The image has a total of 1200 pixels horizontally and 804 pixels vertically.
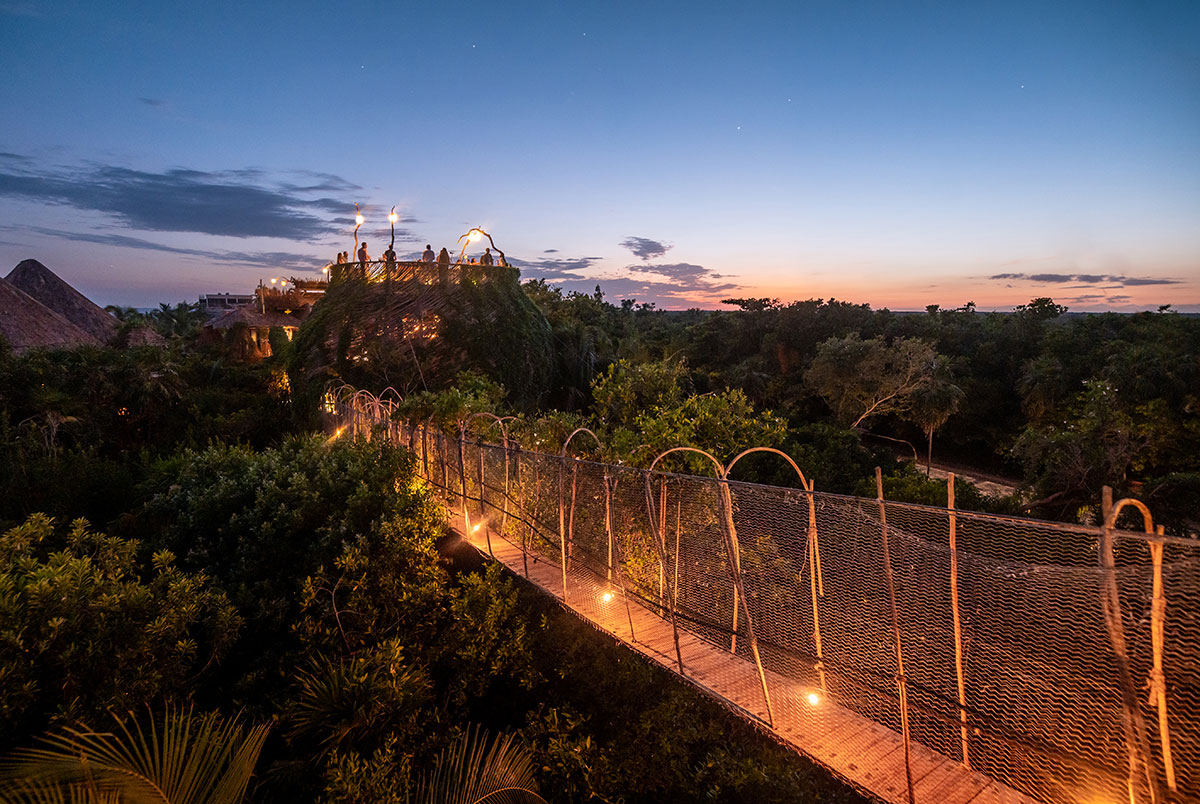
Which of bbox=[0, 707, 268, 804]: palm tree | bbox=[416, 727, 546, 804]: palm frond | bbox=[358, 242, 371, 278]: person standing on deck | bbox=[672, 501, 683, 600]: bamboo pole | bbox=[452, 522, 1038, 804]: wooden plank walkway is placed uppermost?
bbox=[358, 242, 371, 278]: person standing on deck

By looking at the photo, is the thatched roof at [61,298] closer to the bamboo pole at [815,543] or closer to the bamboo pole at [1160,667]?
the bamboo pole at [815,543]

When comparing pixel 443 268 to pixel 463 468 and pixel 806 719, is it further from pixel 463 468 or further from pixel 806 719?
pixel 806 719

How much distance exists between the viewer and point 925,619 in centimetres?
326

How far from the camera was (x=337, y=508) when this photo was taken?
671 cm

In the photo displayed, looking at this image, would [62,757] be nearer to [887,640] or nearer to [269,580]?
[269,580]

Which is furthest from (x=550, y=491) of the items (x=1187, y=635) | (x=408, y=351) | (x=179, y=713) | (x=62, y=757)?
(x=408, y=351)

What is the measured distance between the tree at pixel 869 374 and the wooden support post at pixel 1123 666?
21.2 meters

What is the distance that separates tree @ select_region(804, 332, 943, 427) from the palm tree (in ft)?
72.7

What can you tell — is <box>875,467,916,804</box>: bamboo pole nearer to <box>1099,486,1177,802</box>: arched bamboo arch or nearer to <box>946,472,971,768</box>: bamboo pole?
<box>946,472,971,768</box>: bamboo pole

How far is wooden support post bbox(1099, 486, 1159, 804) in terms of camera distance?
85.1 inches

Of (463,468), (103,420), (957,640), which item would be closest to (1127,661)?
(957,640)

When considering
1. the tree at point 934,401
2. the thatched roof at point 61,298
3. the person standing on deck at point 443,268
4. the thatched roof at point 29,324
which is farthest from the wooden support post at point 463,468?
the thatched roof at point 61,298

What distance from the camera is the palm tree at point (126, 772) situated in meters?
2.74

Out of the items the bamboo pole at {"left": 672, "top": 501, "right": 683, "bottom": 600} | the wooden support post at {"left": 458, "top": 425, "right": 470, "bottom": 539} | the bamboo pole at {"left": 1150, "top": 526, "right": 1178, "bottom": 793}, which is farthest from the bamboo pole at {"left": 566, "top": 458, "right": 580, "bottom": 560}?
the bamboo pole at {"left": 1150, "top": 526, "right": 1178, "bottom": 793}
